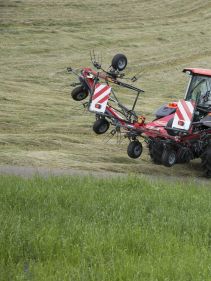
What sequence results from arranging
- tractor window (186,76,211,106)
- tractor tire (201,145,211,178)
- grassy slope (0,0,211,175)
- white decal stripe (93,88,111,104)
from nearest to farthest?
white decal stripe (93,88,111,104) → tractor tire (201,145,211,178) → grassy slope (0,0,211,175) → tractor window (186,76,211,106)

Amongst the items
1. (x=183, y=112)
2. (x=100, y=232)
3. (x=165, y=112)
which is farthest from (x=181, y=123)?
(x=100, y=232)

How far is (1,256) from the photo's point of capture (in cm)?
737

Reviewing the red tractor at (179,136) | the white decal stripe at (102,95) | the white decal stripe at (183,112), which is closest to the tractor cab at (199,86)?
the red tractor at (179,136)

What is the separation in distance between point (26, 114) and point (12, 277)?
507 inches

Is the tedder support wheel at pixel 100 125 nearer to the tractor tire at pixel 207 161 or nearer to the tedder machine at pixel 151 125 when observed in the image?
the tedder machine at pixel 151 125

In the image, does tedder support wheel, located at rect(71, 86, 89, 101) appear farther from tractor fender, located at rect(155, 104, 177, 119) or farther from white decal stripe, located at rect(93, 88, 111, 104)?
tractor fender, located at rect(155, 104, 177, 119)

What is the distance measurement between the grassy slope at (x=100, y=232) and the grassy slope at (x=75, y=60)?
377 cm

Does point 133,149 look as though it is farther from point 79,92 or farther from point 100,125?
point 79,92

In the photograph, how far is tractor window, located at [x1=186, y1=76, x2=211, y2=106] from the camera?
52.2 ft

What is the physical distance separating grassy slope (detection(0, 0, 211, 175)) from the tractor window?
1428mm

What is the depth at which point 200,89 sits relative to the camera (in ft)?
53.0

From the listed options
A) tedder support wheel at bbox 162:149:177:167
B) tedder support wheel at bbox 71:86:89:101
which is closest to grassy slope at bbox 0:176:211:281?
tedder support wheel at bbox 162:149:177:167

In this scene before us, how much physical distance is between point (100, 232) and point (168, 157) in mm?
6086

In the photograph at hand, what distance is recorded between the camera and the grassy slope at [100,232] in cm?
701
